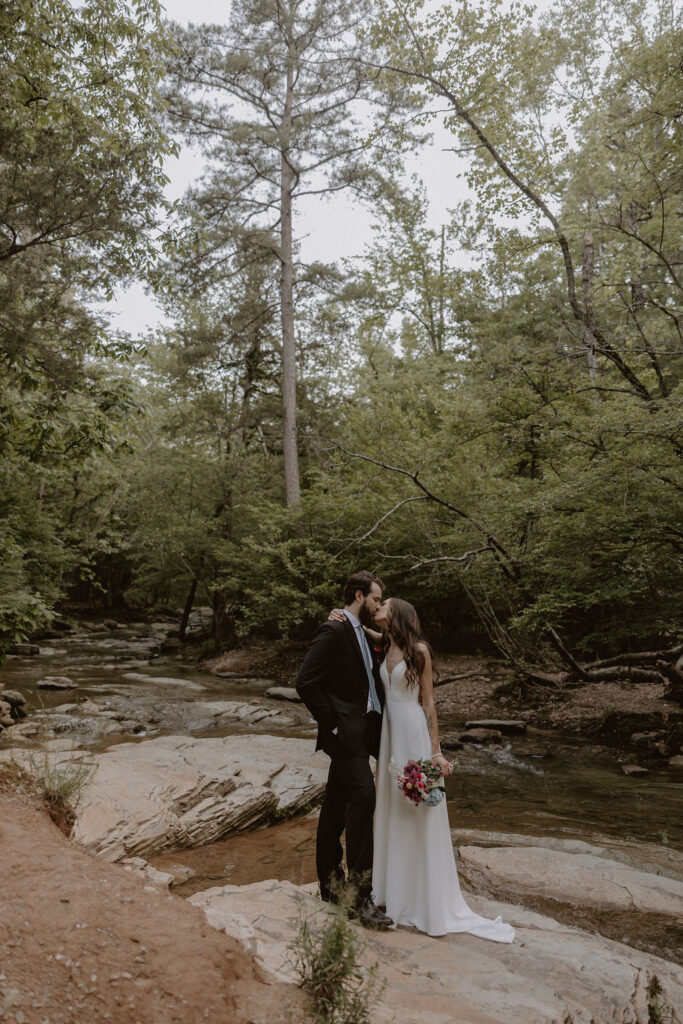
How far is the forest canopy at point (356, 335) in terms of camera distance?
8.54 metres

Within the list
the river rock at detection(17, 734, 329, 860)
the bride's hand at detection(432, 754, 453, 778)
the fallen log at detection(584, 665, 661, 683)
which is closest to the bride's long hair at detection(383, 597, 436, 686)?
the bride's hand at detection(432, 754, 453, 778)

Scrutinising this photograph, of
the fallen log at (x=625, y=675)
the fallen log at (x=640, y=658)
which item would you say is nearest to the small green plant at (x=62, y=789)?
the fallen log at (x=640, y=658)

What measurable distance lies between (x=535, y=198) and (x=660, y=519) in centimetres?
672

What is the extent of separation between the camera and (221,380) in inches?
891

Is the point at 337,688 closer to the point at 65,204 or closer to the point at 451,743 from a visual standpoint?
the point at 451,743

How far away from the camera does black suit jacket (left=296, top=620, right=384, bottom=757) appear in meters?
3.88

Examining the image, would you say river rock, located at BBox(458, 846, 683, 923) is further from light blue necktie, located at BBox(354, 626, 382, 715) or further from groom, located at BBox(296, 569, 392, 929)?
light blue necktie, located at BBox(354, 626, 382, 715)

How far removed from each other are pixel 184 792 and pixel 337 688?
266 centimetres

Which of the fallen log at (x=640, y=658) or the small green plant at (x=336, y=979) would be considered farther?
the fallen log at (x=640, y=658)

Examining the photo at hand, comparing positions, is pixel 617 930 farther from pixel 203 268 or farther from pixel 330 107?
pixel 330 107

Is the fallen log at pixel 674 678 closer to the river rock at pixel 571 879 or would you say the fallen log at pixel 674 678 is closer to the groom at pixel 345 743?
the river rock at pixel 571 879

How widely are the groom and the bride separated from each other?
15cm

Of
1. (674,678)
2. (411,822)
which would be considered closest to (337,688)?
(411,822)

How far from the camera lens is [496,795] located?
25.2ft
